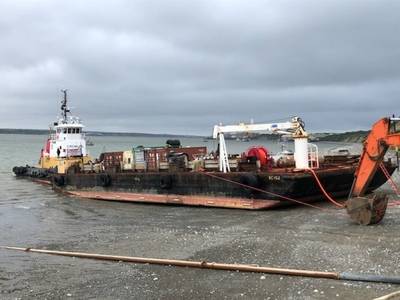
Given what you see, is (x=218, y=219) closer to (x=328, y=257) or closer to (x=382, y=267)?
(x=328, y=257)

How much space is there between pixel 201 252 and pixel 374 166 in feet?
18.4

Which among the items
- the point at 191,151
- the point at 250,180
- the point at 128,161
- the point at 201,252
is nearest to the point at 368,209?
the point at 201,252

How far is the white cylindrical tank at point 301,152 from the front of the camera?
19328mm

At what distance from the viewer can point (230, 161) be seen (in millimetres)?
21344

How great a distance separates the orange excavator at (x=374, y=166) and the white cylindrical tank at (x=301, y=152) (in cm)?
478

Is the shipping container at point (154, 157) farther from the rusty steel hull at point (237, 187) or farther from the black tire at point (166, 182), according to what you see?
the black tire at point (166, 182)

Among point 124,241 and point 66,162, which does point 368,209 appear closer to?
point 124,241

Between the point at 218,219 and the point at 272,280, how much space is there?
8.52 metres

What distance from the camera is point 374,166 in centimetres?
1433

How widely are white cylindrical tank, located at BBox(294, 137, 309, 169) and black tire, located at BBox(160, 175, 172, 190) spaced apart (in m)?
5.93

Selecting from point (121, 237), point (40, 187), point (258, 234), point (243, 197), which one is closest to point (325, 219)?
point (258, 234)

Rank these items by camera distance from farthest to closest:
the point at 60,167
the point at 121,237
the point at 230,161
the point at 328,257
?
the point at 60,167, the point at 230,161, the point at 121,237, the point at 328,257

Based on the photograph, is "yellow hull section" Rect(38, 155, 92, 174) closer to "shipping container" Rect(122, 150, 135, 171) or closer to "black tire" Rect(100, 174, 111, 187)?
"black tire" Rect(100, 174, 111, 187)

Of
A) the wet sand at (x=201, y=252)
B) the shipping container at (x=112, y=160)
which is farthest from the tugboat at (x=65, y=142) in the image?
the wet sand at (x=201, y=252)
